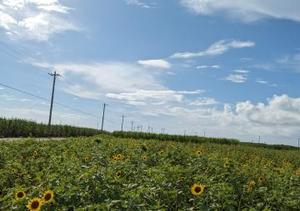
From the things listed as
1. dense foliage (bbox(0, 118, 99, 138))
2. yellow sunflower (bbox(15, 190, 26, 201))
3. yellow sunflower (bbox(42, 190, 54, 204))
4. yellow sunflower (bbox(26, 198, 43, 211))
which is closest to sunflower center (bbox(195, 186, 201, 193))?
yellow sunflower (bbox(42, 190, 54, 204))

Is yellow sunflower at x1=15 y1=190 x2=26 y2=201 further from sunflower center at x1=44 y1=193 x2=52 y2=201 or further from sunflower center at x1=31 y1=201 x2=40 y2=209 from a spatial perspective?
sunflower center at x1=31 y1=201 x2=40 y2=209

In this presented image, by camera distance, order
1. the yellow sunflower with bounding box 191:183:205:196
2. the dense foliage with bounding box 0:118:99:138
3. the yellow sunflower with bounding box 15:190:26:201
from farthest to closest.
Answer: the dense foliage with bounding box 0:118:99:138, the yellow sunflower with bounding box 191:183:205:196, the yellow sunflower with bounding box 15:190:26:201

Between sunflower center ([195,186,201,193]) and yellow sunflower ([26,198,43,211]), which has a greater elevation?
sunflower center ([195,186,201,193])

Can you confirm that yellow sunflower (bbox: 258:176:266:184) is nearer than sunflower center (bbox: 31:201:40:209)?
No

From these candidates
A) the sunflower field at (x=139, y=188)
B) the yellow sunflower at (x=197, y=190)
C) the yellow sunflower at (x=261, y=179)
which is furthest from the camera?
the yellow sunflower at (x=261, y=179)

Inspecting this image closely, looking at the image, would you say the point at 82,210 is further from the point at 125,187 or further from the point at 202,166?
the point at 202,166

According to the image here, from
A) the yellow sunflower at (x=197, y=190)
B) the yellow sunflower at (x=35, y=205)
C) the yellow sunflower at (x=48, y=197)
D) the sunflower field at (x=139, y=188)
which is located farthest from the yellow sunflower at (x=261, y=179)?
the yellow sunflower at (x=35, y=205)

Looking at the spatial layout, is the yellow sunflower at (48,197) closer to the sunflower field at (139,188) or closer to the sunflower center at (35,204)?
the sunflower field at (139,188)

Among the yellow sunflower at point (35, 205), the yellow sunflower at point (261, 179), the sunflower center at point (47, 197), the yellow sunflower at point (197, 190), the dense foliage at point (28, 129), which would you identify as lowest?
the yellow sunflower at point (35, 205)

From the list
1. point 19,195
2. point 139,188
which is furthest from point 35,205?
point 139,188

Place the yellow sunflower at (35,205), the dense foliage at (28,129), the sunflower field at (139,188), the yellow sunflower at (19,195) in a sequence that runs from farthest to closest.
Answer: the dense foliage at (28,129) < the yellow sunflower at (19,195) < the sunflower field at (139,188) < the yellow sunflower at (35,205)

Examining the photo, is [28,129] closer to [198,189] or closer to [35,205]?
[198,189]

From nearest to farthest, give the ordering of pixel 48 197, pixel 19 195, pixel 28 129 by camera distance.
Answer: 1. pixel 48 197
2. pixel 19 195
3. pixel 28 129

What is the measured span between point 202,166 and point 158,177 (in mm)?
2656
